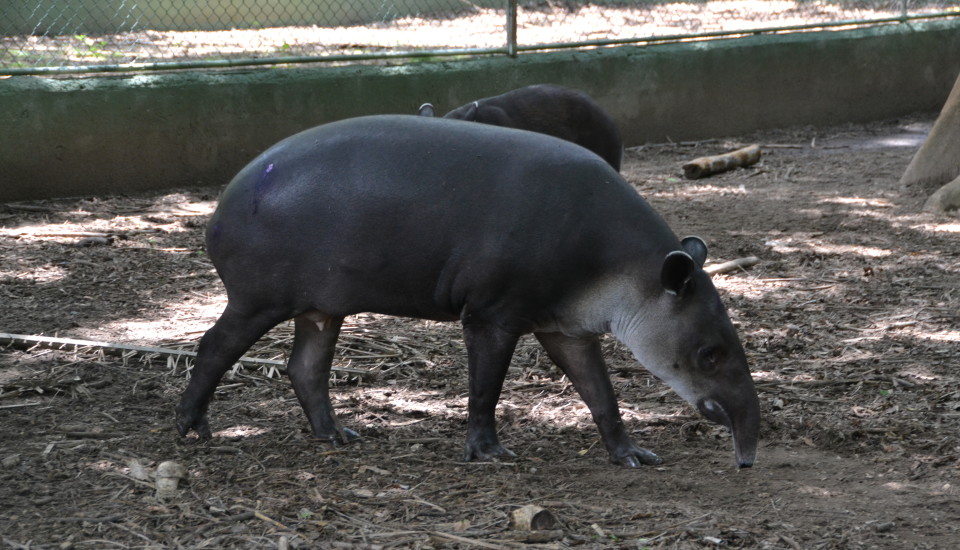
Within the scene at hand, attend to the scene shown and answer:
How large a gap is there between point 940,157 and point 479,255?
578 centimetres

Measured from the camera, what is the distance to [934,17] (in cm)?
1264

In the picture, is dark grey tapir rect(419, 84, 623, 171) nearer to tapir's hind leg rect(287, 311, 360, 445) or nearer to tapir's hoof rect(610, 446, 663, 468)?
tapir's hind leg rect(287, 311, 360, 445)

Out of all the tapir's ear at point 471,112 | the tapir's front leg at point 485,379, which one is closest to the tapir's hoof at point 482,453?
the tapir's front leg at point 485,379

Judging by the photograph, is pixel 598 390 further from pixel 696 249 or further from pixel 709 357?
pixel 696 249

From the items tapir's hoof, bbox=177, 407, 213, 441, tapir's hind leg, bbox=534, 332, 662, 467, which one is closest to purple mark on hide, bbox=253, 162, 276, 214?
tapir's hoof, bbox=177, 407, 213, 441

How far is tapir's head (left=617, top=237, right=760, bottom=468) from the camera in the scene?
4.14m

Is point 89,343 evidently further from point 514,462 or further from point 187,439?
point 514,462

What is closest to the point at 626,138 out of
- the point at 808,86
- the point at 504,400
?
the point at 808,86

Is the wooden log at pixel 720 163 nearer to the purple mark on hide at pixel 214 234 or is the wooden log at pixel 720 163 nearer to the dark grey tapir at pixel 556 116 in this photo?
the dark grey tapir at pixel 556 116

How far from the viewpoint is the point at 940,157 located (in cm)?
869

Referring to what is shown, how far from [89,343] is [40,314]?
82 cm

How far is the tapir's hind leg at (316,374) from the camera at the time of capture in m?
4.77

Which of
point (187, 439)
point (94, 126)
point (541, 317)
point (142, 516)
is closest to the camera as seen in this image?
point (142, 516)

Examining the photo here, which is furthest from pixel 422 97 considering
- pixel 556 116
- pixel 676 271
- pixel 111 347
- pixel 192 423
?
pixel 676 271
